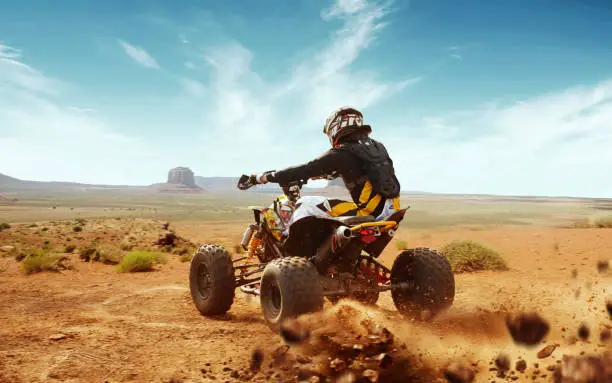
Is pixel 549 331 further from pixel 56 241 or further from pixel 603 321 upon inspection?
pixel 56 241

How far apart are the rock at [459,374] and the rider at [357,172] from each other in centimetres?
176

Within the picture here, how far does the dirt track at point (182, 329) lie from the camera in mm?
3658

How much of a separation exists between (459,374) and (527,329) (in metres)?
1.78

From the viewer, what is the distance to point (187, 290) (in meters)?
8.42

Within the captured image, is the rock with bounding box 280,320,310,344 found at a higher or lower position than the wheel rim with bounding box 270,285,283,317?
lower

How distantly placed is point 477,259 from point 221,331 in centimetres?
905

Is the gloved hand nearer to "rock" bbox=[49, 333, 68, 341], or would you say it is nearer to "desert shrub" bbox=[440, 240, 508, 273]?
"rock" bbox=[49, 333, 68, 341]

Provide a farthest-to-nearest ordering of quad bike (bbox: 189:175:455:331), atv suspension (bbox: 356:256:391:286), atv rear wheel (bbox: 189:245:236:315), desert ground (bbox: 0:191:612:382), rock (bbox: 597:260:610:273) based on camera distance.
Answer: rock (bbox: 597:260:610:273), atv rear wheel (bbox: 189:245:236:315), atv suspension (bbox: 356:256:391:286), quad bike (bbox: 189:175:455:331), desert ground (bbox: 0:191:612:382)

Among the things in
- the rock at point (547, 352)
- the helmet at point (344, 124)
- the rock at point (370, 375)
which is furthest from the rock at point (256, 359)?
the helmet at point (344, 124)

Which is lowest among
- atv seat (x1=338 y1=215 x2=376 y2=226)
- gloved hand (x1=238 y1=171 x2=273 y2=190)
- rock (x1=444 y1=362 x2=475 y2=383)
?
rock (x1=444 y1=362 x2=475 y2=383)

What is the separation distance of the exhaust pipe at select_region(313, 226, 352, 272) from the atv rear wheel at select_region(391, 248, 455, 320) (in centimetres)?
122

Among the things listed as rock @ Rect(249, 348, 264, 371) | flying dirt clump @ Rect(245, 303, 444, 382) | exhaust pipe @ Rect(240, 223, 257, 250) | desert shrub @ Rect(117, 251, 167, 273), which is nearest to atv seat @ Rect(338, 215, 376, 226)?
flying dirt clump @ Rect(245, 303, 444, 382)

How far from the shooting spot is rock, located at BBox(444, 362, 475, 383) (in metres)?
3.08

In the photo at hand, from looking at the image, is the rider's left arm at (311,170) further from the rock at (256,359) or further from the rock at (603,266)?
the rock at (603,266)
